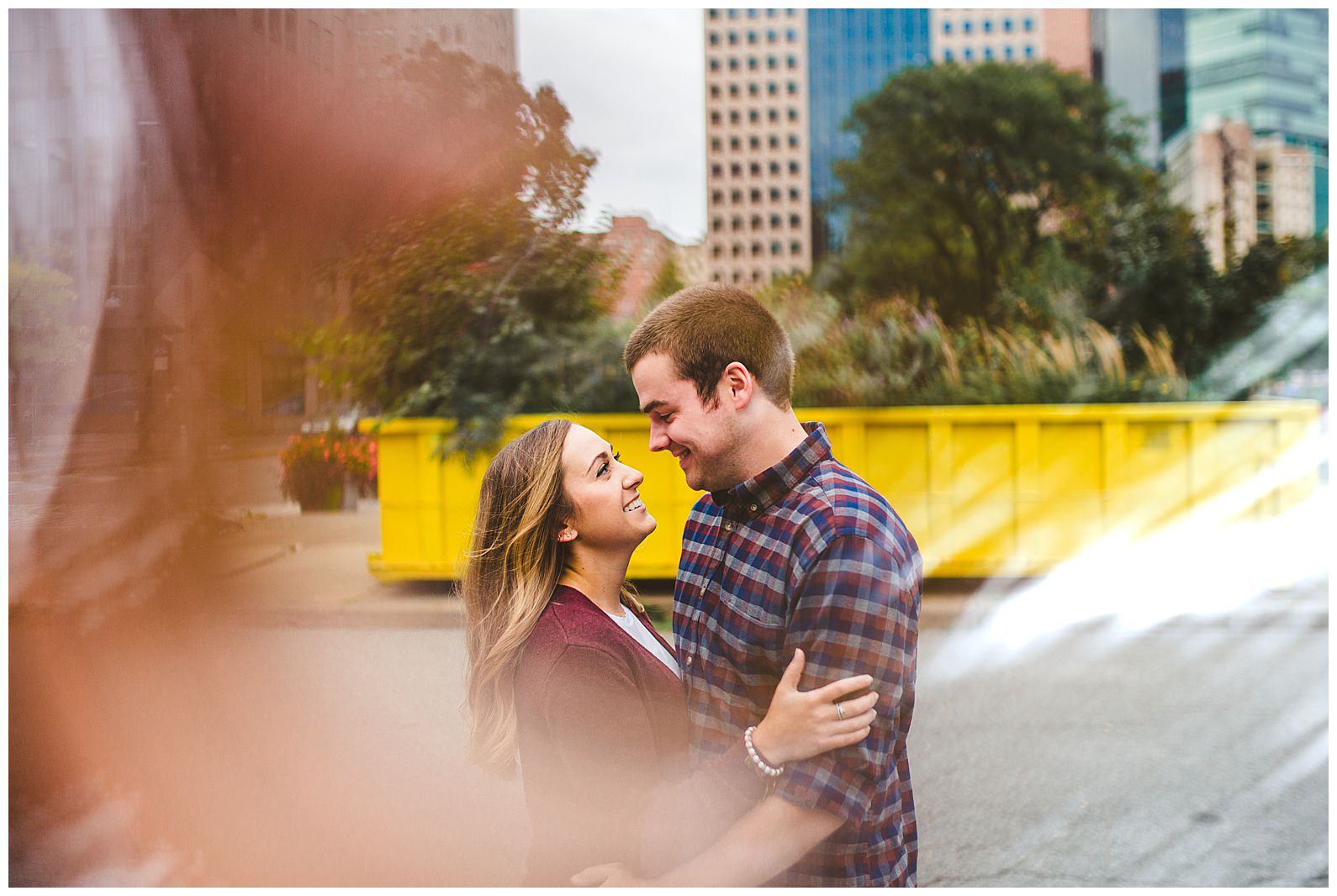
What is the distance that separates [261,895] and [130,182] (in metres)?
1.41

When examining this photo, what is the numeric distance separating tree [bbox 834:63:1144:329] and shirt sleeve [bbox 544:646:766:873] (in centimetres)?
122

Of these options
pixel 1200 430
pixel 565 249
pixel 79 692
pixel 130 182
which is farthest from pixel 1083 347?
pixel 79 692

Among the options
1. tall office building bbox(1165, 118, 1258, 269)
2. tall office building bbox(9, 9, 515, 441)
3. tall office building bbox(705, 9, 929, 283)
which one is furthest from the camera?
tall office building bbox(1165, 118, 1258, 269)

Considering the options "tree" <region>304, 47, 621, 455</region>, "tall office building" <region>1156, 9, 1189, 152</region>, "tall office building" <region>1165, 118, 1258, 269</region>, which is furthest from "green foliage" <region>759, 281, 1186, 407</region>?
"tall office building" <region>1156, 9, 1189, 152</region>

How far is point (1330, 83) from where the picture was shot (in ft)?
6.96

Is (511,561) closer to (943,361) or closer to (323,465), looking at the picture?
(323,465)

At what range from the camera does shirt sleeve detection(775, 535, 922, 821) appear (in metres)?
1.07

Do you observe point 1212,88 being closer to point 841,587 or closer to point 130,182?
point 841,587

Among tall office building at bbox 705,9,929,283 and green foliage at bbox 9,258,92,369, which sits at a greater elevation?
tall office building at bbox 705,9,929,283

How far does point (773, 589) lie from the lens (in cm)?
114

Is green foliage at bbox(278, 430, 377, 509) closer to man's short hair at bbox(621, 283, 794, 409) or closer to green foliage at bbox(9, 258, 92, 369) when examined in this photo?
green foliage at bbox(9, 258, 92, 369)

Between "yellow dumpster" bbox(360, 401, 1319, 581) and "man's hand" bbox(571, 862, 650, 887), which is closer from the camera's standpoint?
"man's hand" bbox(571, 862, 650, 887)

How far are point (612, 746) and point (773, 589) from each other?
0.28 m

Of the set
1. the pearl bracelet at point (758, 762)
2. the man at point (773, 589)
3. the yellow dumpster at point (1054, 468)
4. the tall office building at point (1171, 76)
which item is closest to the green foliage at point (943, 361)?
the yellow dumpster at point (1054, 468)
